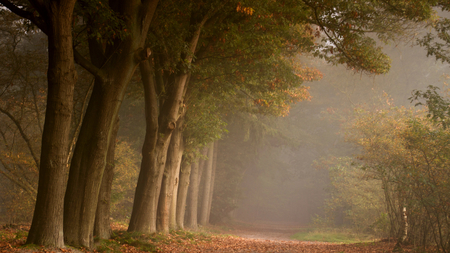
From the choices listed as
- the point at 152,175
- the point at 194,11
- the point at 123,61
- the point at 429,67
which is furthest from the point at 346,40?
the point at 429,67

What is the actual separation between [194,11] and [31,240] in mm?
7113

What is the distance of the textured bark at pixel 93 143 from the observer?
19.5 ft

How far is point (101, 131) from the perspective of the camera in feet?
19.7

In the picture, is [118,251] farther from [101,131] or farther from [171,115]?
[171,115]

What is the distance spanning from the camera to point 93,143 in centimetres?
600

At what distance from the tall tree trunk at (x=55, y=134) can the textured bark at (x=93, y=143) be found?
2.45 feet

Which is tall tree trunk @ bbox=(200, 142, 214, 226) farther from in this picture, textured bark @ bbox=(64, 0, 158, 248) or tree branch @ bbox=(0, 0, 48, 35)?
tree branch @ bbox=(0, 0, 48, 35)

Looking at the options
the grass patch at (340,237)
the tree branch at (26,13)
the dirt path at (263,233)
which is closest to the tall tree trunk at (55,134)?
the tree branch at (26,13)

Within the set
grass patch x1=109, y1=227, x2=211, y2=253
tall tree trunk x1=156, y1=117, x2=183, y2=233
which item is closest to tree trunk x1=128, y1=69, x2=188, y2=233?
grass patch x1=109, y1=227, x2=211, y2=253

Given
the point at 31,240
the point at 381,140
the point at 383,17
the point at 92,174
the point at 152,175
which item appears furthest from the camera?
the point at 381,140

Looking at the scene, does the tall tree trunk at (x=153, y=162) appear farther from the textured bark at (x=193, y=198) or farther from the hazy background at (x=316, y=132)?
the hazy background at (x=316, y=132)

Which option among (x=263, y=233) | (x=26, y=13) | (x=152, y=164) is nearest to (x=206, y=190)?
(x=263, y=233)

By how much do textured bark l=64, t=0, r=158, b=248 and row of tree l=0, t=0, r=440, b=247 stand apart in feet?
0.06

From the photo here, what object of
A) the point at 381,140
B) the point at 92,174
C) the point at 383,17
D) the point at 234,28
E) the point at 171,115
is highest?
the point at 383,17
